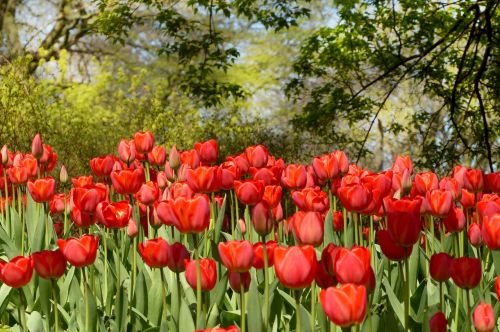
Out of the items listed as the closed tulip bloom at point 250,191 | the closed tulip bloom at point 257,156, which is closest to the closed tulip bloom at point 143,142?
the closed tulip bloom at point 257,156

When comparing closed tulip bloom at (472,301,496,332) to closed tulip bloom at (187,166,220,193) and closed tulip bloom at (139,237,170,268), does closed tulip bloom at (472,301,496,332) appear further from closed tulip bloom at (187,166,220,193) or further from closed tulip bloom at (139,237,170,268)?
closed tulip bloom at (187,166,220,193)

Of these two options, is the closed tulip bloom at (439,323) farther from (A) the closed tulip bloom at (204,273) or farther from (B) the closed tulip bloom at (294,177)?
(B) the closed tulip bloom at (294,177)

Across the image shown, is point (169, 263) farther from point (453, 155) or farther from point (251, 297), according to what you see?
point (453, 155)

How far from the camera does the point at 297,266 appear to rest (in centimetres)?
172

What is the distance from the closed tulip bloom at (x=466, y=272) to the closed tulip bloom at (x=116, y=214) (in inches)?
49.3

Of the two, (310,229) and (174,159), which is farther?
(174,159)

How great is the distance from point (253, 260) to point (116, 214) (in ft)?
3.07

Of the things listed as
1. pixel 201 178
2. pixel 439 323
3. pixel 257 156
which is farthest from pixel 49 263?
pixel 257 156

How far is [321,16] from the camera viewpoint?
976 inches

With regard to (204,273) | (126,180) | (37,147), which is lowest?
(204,273)

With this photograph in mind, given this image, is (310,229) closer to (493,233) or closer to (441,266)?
(441,266)

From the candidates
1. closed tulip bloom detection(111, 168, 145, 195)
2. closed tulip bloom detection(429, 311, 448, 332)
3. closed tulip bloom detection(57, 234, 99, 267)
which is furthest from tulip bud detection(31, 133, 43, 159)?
closed tulip bloom detection(429, 311, 448, 332)

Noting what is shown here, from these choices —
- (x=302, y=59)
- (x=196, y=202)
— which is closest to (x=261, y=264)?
(x=196, y=202)

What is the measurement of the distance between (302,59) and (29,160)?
6.21m
